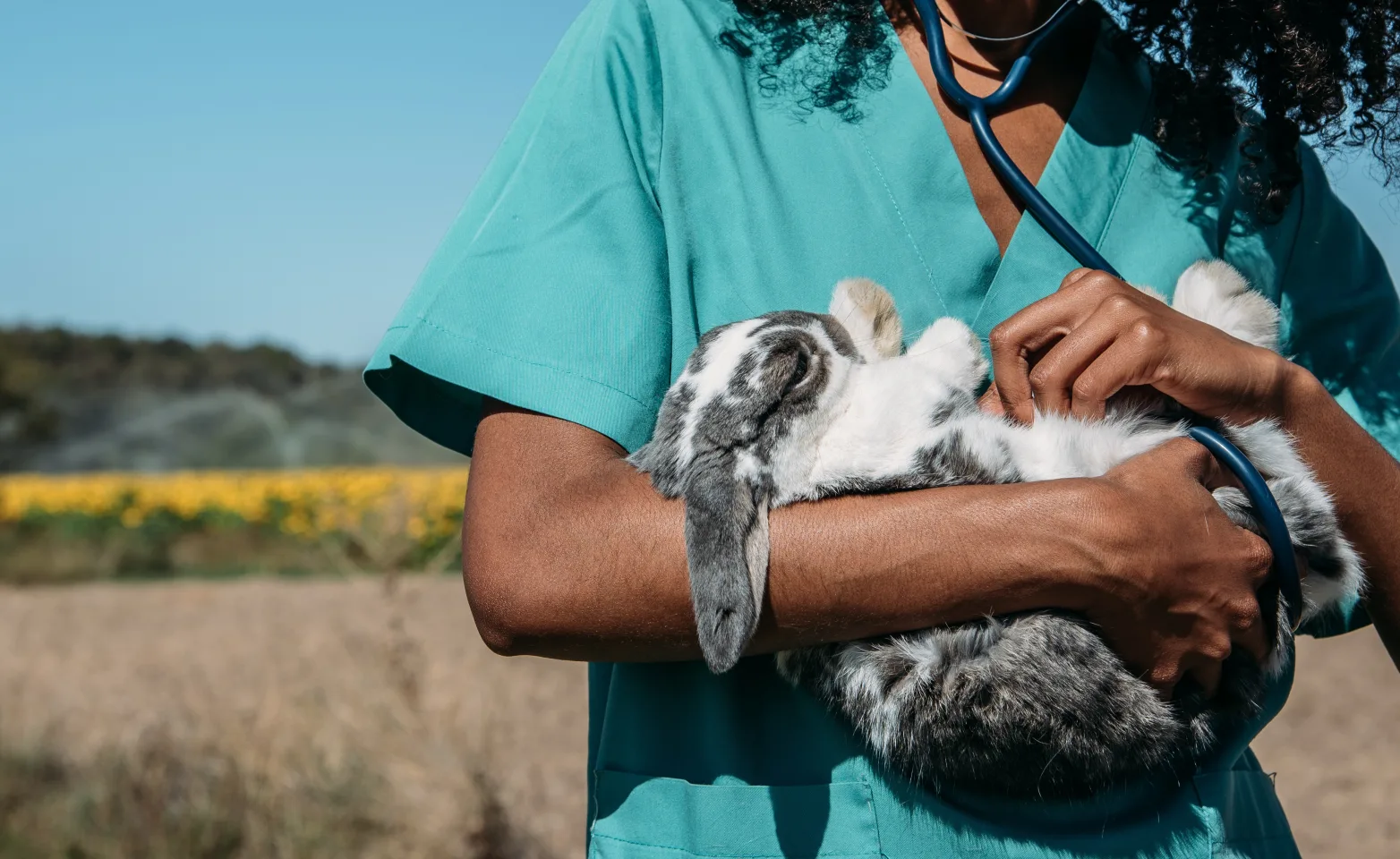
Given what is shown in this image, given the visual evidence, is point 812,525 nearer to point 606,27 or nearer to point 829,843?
point 829,843

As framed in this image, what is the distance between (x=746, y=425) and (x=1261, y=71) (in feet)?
3.89

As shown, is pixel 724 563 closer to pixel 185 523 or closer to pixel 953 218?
pixel 953 218

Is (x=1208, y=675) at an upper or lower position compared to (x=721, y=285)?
lower

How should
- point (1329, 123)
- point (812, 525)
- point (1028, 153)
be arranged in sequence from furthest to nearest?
point (1329, 123) < point (1028, 153) < point (812, 525)

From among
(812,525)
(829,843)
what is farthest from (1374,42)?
(829,843)

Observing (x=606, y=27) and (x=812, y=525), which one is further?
(x=606, y=27)

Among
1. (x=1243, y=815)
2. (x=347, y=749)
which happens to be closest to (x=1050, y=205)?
(x=1243, y=815)

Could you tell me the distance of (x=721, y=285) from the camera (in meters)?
1.57

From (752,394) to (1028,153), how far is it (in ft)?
2.28

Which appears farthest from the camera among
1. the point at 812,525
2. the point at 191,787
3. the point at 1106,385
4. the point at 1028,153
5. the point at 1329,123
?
the point at 191,787

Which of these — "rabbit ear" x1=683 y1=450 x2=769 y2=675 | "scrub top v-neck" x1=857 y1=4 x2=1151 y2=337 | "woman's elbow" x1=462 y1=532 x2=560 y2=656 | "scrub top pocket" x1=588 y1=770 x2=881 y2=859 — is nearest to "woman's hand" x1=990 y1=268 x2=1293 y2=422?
"scrub top v-neck" x1=857 y1=4 x2=1151 y2=337

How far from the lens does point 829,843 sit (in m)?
1.44

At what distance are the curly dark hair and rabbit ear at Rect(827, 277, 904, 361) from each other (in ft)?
1.34

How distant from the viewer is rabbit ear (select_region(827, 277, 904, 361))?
1.59m
